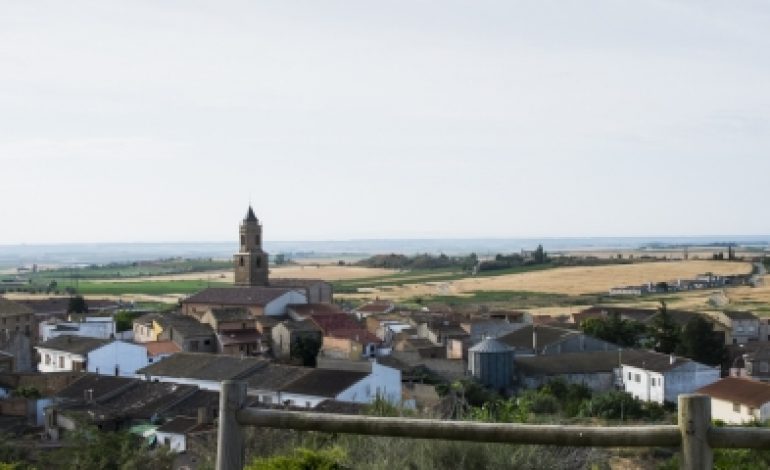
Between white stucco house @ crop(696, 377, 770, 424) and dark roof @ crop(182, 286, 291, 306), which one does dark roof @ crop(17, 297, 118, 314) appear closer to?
dark roof @ crop(182, 286, 291, 306)

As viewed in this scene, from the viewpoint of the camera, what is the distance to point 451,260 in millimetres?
159250

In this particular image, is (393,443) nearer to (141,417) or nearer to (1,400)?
(141,417)

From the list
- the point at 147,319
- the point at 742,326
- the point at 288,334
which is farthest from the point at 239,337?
the point at 742,326

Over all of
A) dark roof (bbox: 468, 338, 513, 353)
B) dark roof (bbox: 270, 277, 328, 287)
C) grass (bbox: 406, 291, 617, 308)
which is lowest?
grass (bbox: 406, 291, 617, 308)

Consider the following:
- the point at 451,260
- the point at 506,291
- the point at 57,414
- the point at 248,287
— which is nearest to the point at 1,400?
the point at 57,414

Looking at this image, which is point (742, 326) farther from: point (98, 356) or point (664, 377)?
point (98, 356)

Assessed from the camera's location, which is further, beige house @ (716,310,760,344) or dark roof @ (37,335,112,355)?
beige house @ (716,310,760,344)

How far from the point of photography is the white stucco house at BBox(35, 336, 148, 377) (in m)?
40.0

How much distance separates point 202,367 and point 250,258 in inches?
997

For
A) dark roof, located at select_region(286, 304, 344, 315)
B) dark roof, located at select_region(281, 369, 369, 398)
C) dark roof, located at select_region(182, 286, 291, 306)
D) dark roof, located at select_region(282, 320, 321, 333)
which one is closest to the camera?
dark roof, located at select_region(281, 369, 369, 398)

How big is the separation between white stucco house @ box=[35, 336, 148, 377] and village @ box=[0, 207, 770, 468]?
64 millimetres

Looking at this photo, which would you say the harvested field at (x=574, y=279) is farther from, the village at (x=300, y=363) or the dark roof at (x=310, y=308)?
the village at (x=300, y=363)

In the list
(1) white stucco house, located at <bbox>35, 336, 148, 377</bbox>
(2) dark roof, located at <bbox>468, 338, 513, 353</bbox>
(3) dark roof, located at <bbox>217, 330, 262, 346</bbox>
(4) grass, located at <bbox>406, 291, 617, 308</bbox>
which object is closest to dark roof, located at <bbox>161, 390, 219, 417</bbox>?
(1) white stucco house, located at <bbox>35, 336, 148, 377</bbox>

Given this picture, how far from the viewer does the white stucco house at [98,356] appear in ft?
131
